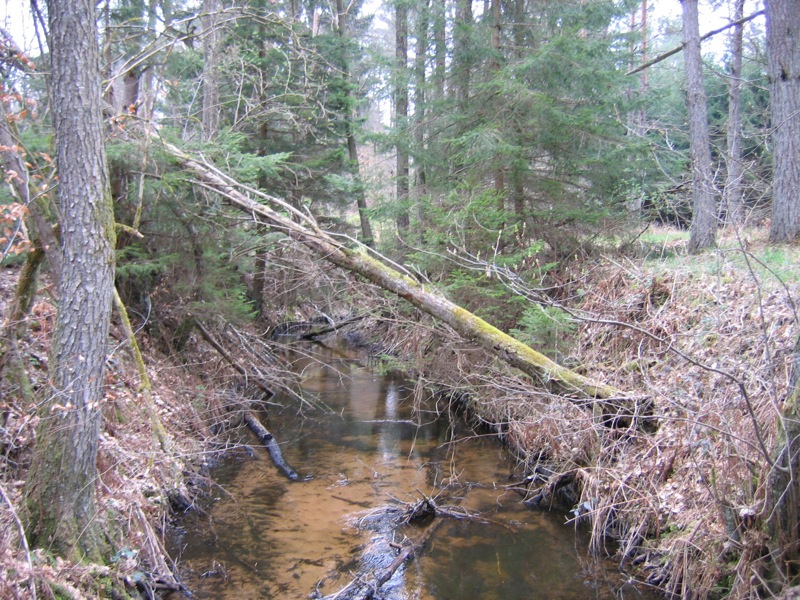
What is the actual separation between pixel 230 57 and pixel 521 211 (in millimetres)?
6717

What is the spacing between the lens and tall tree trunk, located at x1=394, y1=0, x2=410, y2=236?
42.2 feet

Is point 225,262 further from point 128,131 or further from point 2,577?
point 2,577

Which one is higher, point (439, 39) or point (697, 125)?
point (439, 39)

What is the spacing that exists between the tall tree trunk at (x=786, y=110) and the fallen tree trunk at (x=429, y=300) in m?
5.39

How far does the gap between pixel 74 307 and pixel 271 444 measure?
15.5ft

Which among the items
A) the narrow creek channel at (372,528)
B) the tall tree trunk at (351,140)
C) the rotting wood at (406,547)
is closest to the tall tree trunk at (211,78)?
the tall tree trunk at (351,140)

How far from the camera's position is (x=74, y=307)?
4320 mm

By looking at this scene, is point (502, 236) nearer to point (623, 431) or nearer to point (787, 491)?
point (623, 431)

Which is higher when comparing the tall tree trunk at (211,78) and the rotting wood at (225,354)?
the tall tree trunk at (211,78)

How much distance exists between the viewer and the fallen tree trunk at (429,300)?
647cm

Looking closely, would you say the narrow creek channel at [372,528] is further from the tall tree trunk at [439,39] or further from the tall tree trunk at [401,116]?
the tall tree trunk at [439,39]

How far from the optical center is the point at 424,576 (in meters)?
5.46

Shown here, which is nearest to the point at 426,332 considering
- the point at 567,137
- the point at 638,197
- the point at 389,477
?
the point at 389,477

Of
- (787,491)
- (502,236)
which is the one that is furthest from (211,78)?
(787,491)
